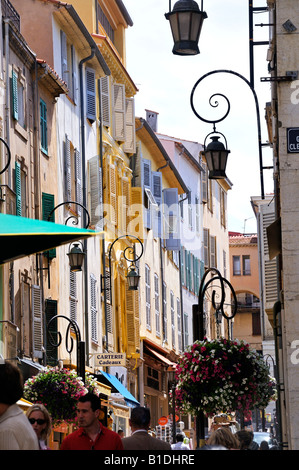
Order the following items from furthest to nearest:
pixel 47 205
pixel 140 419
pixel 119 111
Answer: pixel 119 111 < pixel 47 205 < pixel 140 419

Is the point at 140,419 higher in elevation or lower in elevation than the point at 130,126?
lower

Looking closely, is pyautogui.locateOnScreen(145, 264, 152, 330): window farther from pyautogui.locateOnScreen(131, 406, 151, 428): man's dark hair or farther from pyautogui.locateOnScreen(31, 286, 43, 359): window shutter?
pyautogui.locateOnScreen(131, 406, 151, 428): man's dark hair

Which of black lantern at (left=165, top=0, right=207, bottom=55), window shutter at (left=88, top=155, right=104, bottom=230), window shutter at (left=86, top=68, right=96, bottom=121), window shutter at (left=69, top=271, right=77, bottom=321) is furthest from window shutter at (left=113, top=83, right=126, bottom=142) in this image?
black lantern at (left=165, top=0, right=207, bottom=55)

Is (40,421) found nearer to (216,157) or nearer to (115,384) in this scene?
(216,157)

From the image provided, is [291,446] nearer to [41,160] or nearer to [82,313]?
[41,160]

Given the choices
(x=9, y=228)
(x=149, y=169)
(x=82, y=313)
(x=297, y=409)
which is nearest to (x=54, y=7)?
(x=82, y=313)

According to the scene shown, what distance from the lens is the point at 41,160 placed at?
2795cm

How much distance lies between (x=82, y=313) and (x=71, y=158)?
426 centimetres

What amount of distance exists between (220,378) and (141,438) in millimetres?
5479

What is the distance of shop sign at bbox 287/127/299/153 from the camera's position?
13352mm

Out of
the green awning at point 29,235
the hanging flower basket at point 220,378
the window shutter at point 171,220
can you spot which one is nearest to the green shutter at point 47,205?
the hanging flower basket at point 220,378

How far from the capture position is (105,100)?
36.8m

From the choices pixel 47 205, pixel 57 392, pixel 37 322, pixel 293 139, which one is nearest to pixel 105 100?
pixel 47 205

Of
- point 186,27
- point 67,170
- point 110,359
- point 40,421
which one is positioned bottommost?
point 40,421
